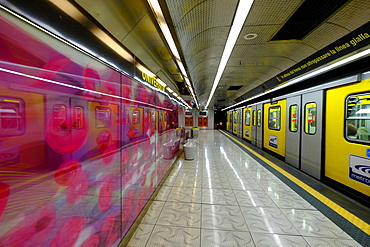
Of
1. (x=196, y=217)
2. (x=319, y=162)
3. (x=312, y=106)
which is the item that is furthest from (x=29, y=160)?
(x=312, y=106)

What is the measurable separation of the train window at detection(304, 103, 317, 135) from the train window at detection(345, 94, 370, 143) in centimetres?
83

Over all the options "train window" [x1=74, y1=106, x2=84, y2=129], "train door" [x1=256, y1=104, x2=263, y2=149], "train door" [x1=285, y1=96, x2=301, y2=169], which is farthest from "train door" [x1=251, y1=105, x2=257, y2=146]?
"train window" [x1=74, y1=106, x2=84, y2=129]

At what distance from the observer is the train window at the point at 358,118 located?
2.67 m

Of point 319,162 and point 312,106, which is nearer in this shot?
point 319,162

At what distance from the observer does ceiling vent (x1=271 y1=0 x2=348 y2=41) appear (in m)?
1.97

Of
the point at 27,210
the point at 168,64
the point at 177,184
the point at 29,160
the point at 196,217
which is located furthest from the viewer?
the point at 168,64

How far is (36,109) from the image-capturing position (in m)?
2.36

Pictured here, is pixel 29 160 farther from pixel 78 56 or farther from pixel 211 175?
pixel 211 175

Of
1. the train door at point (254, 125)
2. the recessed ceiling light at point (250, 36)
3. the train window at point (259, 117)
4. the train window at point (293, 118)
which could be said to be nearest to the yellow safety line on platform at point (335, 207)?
the train window at point (293, 118)

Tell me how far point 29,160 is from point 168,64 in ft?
11.9

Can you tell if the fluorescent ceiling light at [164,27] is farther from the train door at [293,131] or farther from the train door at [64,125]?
the train door at [293,131]

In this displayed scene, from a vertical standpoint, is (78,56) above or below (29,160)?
above

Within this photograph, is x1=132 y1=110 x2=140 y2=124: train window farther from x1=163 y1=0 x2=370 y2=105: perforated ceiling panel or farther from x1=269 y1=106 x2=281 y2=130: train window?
x1=269 y1=106 x2=281 y2=130: train window

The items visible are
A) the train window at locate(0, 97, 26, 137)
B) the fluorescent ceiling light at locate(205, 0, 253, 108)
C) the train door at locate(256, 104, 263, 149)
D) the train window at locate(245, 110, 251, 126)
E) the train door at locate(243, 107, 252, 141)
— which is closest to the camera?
the fluorescent ceiling light at locate(205, 0, 253, 108)
